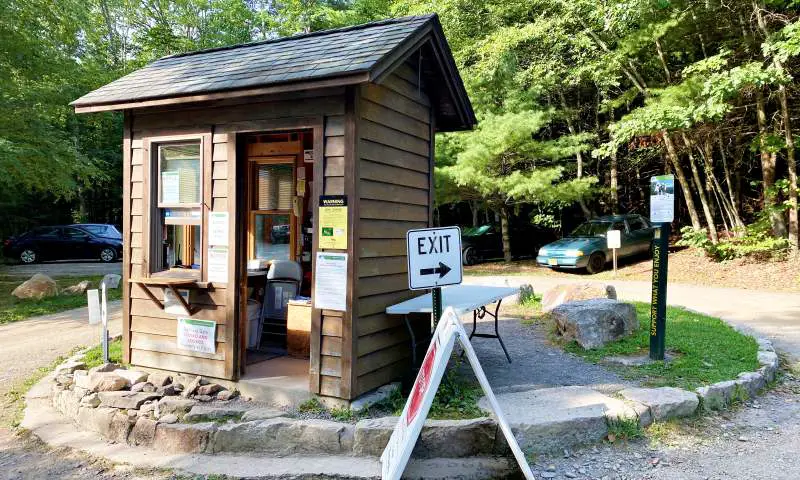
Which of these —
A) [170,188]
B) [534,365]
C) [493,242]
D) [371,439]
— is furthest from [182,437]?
[493,242]

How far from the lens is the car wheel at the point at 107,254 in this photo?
21.0 metres

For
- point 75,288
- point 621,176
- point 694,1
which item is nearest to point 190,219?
point 75,288

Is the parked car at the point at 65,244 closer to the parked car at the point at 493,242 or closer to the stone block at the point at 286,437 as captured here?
the parked car at the point at 493,242

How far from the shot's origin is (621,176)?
22422mm

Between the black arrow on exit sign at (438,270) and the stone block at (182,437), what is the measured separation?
2051 mm

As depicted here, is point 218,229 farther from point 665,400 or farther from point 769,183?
point 769,183

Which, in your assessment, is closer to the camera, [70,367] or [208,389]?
[208,389]

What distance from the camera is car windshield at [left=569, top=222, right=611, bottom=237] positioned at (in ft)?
52.6

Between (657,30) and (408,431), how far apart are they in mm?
13337

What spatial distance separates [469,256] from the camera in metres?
19.0

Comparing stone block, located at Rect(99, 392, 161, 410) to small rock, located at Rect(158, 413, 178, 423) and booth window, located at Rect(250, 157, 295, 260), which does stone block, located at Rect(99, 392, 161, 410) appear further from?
booth window, located at Rect(250, 157, 295, 260)

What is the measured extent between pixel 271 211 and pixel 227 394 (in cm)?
257

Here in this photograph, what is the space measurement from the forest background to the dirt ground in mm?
513

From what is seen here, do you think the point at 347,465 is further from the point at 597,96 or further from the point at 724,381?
the point at 597,96
